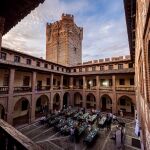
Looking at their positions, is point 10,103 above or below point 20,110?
above

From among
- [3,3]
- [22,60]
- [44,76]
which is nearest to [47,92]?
[44,76]

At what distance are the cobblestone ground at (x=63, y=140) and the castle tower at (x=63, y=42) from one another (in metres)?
22.4

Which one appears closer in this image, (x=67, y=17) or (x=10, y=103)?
(x=10, y=103)

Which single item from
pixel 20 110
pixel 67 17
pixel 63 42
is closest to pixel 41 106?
pixel 20 110

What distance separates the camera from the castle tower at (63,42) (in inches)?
1458

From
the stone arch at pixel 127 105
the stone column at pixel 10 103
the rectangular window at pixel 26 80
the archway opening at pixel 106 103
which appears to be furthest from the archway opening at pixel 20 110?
the stone arch at pixel 127 105

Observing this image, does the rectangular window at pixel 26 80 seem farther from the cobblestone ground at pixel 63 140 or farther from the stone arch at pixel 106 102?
the stone arch at pixel 106 102

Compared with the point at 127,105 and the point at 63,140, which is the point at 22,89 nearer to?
the point at 63,140

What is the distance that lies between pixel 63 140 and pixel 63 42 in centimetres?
2951

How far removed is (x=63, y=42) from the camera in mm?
37500

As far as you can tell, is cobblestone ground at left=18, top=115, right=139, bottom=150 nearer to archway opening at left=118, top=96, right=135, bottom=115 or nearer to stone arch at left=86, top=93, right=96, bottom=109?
archway opening at left=118, top=96, right=135, bottom=115

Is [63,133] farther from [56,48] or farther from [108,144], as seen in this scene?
[56,48]

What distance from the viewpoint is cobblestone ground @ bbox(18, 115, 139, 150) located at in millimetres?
12109

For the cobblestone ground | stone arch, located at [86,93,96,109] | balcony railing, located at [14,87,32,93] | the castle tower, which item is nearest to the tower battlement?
the castle tower
